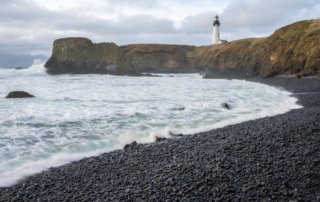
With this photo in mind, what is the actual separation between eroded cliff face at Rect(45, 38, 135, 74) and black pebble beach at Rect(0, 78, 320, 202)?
38.9m

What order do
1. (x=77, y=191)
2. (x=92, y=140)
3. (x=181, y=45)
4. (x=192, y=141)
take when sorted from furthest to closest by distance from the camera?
(x=181, y=45) → (x=92, y=140) → (x=192, y=141) → (x=77, y=191)

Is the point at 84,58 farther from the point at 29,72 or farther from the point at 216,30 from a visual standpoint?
the point at 216,30

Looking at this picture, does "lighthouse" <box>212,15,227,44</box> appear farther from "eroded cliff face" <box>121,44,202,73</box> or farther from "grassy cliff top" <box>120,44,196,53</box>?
"eroded cliff face" <box>121,44,202,73</box>

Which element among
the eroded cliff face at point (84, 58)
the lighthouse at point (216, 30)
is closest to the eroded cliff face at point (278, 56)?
the eroded cliff face at point (84, 58)

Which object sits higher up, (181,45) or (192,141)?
(181,45)

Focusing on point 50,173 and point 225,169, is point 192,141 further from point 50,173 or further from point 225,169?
point 50,173

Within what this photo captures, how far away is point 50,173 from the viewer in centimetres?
450

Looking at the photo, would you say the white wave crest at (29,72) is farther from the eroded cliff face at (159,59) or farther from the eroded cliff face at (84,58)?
the eroded cliff face at (159,59)

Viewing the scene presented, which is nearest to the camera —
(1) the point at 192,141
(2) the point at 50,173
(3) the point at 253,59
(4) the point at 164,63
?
(2) the point at 50,173

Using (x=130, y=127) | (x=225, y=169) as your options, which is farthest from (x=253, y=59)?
(x=225, y=169)

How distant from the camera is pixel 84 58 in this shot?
42.2 metres

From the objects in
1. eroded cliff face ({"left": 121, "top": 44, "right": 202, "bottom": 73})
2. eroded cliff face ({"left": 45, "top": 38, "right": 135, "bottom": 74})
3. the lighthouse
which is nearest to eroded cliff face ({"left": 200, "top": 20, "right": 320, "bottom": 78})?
eroded cliff face ({"left": 45, "top": 38, "right": 135, "bottom": 74})

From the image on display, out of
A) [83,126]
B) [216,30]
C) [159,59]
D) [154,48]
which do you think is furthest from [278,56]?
[216,30]

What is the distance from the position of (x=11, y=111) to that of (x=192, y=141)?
25.6ft
